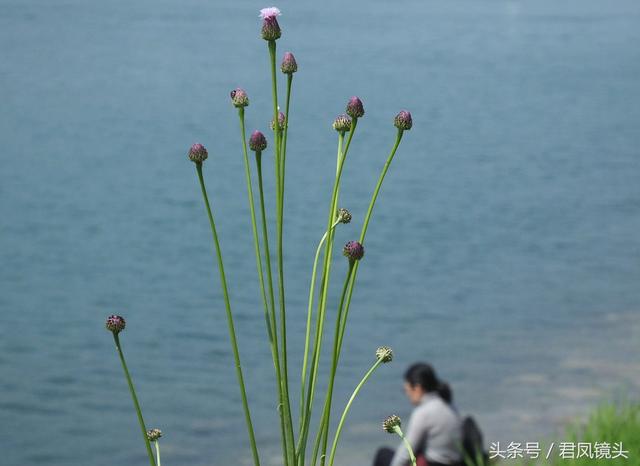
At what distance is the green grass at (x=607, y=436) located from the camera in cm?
425

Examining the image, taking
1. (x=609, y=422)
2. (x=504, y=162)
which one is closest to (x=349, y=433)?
(x=609, y=422)

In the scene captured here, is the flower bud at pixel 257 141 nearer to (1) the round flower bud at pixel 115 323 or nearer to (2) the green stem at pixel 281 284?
(2) the green stem at pixel 281 284

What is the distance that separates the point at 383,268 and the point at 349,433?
486 cm

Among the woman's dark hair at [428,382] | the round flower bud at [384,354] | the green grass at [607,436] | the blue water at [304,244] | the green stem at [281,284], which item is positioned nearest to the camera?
the green stem at [281,284]

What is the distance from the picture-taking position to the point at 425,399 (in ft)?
17.8

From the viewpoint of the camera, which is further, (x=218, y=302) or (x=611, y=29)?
(x=611, y=29)

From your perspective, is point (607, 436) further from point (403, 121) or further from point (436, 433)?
point (403, 121)

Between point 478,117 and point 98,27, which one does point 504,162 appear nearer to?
point 478,117

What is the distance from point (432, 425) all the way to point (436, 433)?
0.04m

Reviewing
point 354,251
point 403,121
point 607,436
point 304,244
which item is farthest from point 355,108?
point 304,244

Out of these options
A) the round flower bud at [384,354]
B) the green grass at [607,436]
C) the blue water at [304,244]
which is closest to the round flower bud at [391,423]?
the round flower bud at [384,354]

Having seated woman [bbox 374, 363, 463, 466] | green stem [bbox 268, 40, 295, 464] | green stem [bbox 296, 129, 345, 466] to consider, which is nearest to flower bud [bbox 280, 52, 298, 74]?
green stem [bbox 268, 40, 295, 464]

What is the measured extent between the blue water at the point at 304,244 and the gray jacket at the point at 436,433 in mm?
3125

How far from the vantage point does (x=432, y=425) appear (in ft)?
17.4
